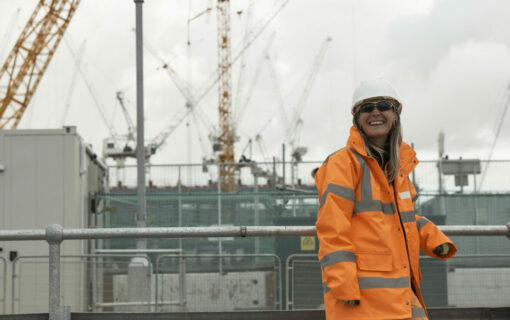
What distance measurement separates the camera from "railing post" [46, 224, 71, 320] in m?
4.89

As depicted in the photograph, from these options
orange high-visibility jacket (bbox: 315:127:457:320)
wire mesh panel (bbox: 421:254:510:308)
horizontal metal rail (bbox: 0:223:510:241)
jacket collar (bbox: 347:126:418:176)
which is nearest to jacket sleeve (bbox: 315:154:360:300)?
orange high-visibility jacket (bbox: 315:127:457:320)

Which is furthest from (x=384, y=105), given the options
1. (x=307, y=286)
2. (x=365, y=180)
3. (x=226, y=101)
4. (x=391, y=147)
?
(x=226, y=101)

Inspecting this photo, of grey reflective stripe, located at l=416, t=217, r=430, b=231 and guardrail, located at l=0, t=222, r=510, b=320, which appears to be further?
guardrail, located at l=0, t=222, r=510, b=320

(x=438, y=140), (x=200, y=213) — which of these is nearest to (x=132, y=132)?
(x=438, y=140)

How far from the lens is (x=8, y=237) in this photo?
4926 mm

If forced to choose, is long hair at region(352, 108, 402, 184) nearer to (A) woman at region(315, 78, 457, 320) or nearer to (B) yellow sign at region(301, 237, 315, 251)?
(A) woman at region(315, 78, 457, 320)

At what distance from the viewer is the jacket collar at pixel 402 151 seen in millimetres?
3945

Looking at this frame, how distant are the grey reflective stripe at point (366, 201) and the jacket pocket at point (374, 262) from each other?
261 mm

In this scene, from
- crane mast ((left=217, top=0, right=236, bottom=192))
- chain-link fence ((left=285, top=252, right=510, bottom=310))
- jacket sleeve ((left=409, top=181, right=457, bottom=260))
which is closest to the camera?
jacket sleeve ((left=409, top=181, right=457, bottom=260))

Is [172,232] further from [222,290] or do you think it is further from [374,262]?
[222,290]

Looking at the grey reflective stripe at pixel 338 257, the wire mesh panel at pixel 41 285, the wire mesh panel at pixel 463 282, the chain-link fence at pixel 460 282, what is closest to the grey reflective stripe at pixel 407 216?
the grey reflective stripe at pixel 338 257

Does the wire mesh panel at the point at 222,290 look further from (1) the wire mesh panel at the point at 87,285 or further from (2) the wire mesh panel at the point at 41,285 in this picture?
(2) the wire mesh panel at the point at 41,285

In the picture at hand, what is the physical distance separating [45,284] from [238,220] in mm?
5661

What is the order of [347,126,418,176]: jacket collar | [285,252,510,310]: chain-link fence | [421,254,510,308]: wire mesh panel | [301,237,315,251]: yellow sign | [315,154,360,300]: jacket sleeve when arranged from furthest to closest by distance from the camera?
[301,237,315,251]: yellow sign → [421,254,510,308]: wire mesh panel → [285,252,510,310]: chain-link fence → [347,126,418,176]: jacket collar → [315,154,360,300]: jacket sleeve
